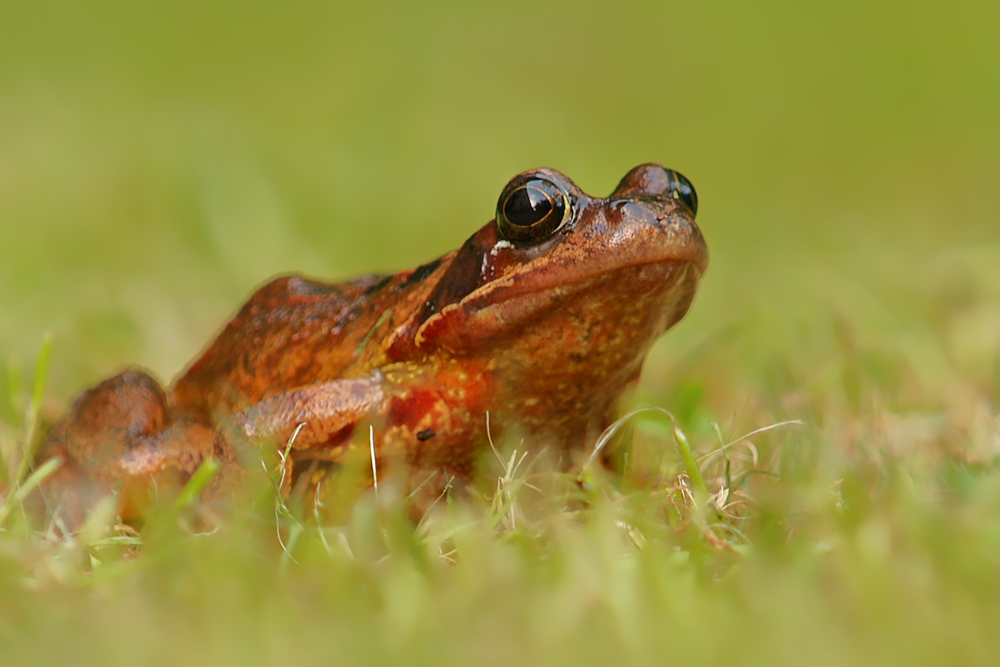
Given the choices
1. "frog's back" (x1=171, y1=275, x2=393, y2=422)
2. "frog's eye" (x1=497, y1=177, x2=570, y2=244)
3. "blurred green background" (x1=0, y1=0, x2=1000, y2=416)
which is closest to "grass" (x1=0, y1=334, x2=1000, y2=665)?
"frog's back" (x1=171, y1=275, x2=393, y2=422)

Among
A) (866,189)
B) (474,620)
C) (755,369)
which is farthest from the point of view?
(866,189)

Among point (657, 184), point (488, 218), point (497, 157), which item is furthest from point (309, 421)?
point (497, 157)

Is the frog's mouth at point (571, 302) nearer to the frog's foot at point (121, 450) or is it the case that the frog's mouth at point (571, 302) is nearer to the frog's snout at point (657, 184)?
the frog's snout at point (657, 184)

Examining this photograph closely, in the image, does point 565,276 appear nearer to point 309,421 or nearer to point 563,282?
point 563,282

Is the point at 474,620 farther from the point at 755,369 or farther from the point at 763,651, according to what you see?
the point at 755,369

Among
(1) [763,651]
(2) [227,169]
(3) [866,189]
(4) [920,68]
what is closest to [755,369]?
(1) [763,651]

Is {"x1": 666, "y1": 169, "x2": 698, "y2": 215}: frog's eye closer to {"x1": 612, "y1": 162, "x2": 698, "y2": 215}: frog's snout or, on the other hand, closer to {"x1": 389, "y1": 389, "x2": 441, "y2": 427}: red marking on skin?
{"x1": 612, "y1": 162, "x2": 698, "y2": 215}: frog's snout

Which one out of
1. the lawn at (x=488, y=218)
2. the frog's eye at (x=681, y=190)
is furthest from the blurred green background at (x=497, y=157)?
the frog's eye at (x=681, y=190)
